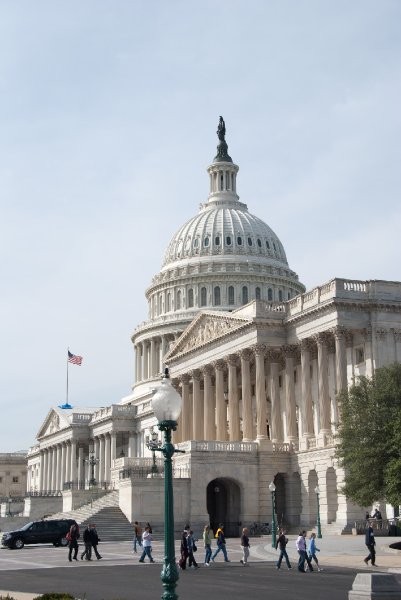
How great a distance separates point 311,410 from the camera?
261 ft

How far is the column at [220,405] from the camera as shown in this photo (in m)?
89.1

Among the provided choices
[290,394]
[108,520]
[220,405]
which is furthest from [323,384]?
[108,520]

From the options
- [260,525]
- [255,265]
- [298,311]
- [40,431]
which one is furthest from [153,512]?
[40,431]

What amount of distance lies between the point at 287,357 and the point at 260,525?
15.1m

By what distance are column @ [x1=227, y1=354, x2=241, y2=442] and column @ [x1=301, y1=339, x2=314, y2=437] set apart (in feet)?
30.3

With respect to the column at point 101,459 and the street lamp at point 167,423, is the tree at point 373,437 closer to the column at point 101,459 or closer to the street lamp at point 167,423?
the street lamp at point 167,423

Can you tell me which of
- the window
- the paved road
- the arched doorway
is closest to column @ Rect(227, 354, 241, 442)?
the arched doorway

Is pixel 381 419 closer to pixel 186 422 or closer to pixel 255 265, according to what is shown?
pixel 186 422

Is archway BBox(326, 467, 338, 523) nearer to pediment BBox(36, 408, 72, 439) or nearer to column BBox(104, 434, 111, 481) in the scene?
column BBox(104, 434, 111, 481)

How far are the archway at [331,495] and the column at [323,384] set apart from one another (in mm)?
3647

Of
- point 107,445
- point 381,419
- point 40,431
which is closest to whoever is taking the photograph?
point 381,419

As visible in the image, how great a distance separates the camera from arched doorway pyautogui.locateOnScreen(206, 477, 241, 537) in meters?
78.9

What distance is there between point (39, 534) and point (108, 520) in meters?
11.7

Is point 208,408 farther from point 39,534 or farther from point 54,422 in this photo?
→ point 54,422
